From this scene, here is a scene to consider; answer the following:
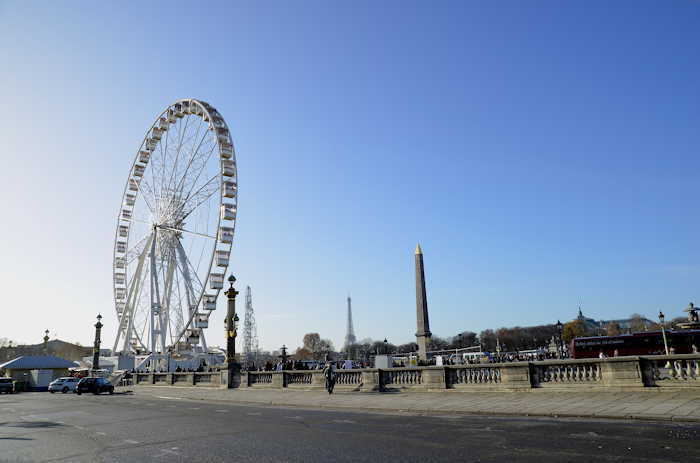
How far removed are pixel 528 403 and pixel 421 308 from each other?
33130 mm

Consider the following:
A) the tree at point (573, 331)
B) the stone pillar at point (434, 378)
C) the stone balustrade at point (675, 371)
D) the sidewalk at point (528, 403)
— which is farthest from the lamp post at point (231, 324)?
the tree at point (573, 331)

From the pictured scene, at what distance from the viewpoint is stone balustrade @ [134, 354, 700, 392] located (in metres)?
17.2

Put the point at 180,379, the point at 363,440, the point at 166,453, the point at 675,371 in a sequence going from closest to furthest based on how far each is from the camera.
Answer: the point at 166,453, the point at 363,440, the point at 675,371, the point at 180,379

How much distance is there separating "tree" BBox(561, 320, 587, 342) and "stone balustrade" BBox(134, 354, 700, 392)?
14588 centimetres

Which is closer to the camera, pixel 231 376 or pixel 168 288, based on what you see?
pixel 231 376

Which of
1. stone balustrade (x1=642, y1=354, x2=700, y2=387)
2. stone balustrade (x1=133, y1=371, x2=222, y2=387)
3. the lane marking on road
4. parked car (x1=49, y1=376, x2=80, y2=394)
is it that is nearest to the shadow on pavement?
the lane marking on road

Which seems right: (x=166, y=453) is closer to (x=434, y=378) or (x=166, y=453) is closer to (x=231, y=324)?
(x=434, y=378)

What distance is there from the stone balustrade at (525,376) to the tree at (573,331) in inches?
5743

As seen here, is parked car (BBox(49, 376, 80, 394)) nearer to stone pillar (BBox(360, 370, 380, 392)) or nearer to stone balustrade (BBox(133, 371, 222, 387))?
stone balustrade (BBox(133, 371, 222, 387))

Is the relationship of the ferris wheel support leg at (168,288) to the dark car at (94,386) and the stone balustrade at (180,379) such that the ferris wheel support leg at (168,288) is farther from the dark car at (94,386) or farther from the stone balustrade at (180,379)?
the dark car at (94,386)

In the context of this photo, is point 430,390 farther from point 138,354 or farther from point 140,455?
point 138,354

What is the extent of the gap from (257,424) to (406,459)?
24.3 feet

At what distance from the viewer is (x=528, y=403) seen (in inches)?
662

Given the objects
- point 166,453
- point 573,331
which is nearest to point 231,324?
point 166,453
